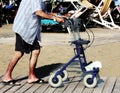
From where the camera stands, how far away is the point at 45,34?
1533 cm

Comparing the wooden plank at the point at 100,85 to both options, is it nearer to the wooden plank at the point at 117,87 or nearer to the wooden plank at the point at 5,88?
the wooden plank at the point at 117,87

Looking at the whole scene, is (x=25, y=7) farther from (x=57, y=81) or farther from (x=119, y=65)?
(x=119, y=65)

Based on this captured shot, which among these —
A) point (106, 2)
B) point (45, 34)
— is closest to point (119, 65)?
point (45, 34)

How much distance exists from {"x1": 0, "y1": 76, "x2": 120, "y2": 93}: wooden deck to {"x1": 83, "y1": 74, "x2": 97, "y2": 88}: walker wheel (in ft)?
0.22

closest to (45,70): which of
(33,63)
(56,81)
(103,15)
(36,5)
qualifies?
(33,63)

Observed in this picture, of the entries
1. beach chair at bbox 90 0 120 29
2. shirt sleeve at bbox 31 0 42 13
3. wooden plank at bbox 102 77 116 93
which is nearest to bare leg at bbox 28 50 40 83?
shirt sleeve at bbox 31 0 42 13

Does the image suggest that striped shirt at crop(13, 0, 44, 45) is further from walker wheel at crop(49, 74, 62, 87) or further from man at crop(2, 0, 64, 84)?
walker wheel at crop(49, 74, 62, 87)

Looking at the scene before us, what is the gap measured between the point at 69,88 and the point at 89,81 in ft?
1.05

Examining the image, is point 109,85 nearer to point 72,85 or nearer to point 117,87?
point 117,87

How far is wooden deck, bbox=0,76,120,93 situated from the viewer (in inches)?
248

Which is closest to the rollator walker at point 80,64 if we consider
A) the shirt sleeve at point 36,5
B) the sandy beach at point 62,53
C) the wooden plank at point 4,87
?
the sandy beach at point 62,53

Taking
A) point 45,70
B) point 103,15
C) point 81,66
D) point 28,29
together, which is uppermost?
point 28,29

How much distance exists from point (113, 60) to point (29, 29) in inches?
131

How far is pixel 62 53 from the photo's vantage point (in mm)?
10539
